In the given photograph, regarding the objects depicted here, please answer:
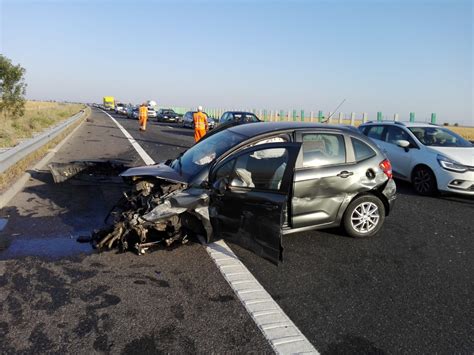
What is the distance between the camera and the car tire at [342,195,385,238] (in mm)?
5398

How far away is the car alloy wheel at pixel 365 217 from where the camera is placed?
5.45 m

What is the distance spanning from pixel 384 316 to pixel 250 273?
1.42 metres

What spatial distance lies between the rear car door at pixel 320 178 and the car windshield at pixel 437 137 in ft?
14.8

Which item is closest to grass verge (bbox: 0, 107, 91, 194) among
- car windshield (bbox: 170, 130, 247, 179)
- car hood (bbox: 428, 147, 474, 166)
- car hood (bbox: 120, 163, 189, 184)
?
car hood (bbox: 120, 163, 189, 184)

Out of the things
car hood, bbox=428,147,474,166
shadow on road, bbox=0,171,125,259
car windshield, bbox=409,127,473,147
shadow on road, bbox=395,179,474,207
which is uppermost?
car windshield, bbox=409,127,473,147

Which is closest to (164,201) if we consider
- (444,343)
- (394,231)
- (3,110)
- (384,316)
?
(384,316)

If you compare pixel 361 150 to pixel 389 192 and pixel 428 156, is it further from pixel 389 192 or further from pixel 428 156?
pixel 428 156

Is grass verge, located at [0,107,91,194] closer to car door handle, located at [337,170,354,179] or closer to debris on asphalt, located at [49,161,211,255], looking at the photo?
debris on asphalt, located at [49,161,211,255]

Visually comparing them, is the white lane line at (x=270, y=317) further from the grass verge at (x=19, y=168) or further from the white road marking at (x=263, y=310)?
the grass verge at (x=19, y=168)

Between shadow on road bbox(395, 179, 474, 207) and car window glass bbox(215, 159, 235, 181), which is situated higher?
car window glass bbox(215, 159, 235, 181)

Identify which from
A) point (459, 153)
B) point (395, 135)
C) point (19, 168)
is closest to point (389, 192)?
point (459, 153)

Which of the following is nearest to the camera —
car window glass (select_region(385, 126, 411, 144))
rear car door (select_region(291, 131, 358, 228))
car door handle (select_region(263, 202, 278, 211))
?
→ car door handle (select_region(263, 202, 278, 211))

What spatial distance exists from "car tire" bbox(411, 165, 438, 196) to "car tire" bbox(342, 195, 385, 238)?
345 centimetres

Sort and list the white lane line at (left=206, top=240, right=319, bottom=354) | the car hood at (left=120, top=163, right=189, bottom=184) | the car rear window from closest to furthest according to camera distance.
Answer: the white lane line at (left=206, top=240, right=319, bottom=354), the car hood at (left=120, top=163, right=189, bottom=184), the car rear window
